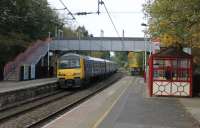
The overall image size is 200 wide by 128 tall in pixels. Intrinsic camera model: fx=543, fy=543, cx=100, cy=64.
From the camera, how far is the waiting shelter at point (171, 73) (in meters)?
31.4

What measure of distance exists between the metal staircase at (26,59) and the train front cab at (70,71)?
51.0 ft

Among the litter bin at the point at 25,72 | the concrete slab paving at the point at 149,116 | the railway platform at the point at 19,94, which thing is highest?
the litter bin at the point at 25,72

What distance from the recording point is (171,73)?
3159cm

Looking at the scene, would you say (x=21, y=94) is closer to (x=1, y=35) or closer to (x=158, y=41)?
(x=158, y=41)

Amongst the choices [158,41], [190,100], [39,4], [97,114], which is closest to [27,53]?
[39,4]

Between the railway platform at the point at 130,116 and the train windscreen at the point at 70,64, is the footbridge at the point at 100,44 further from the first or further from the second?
the railway platform at the point at 130,116

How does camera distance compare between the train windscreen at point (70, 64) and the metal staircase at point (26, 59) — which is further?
the metal staircase at point (26, 59)

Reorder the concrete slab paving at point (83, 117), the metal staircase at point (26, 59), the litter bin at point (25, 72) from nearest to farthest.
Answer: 1. the concrete slab paving at point (83, 117)
2. the litter bin at point (25, 72)
3. the metal staircase at point (26, 59)

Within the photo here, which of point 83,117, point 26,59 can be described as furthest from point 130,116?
point 26,59

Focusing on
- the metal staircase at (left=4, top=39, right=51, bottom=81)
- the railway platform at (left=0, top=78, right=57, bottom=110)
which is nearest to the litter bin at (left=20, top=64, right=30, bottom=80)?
the metal staircase at (left=4, top=39, right=51, bottom=81)

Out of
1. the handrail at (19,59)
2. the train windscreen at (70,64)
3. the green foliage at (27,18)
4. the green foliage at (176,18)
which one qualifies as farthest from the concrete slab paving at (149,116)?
the green foliage at (27,18)

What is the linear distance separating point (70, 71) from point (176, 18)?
1910 cm

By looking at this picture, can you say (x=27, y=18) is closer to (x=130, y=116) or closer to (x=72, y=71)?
(x=72, y=71)

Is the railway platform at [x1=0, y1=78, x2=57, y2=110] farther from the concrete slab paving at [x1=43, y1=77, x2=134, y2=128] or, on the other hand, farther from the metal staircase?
the metal staircase
